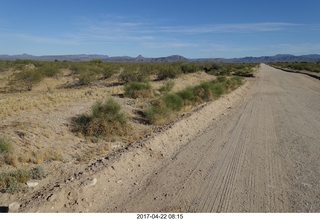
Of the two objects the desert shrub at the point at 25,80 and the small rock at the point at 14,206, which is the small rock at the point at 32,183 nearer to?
the small rock at the point at 14,206

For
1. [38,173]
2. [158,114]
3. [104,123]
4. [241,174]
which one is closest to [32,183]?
[38,173]

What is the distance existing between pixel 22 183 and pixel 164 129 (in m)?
5.90

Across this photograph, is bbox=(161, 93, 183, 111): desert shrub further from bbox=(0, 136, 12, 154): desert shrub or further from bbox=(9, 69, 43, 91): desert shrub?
bbox=(9, 69, 43, 91): desert shrub

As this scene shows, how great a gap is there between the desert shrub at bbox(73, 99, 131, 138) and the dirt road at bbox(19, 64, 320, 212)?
201 cm

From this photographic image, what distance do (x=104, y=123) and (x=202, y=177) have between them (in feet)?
16.9

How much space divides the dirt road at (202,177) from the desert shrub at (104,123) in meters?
2.01

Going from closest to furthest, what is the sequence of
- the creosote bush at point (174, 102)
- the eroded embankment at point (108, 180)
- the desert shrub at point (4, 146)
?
the eroded embankment at point (108, 180) → the desert shrub at point (4, 146) → the creosote bush at point (174, 102)

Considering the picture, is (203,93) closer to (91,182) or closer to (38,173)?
(91,182)

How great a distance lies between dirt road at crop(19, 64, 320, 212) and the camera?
546 centimetres

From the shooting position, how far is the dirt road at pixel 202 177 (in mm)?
5457

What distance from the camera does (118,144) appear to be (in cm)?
955

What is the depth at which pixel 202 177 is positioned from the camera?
22.5 feet

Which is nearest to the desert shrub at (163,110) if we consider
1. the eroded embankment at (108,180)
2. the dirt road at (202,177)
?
the dirt road at (202,177)
